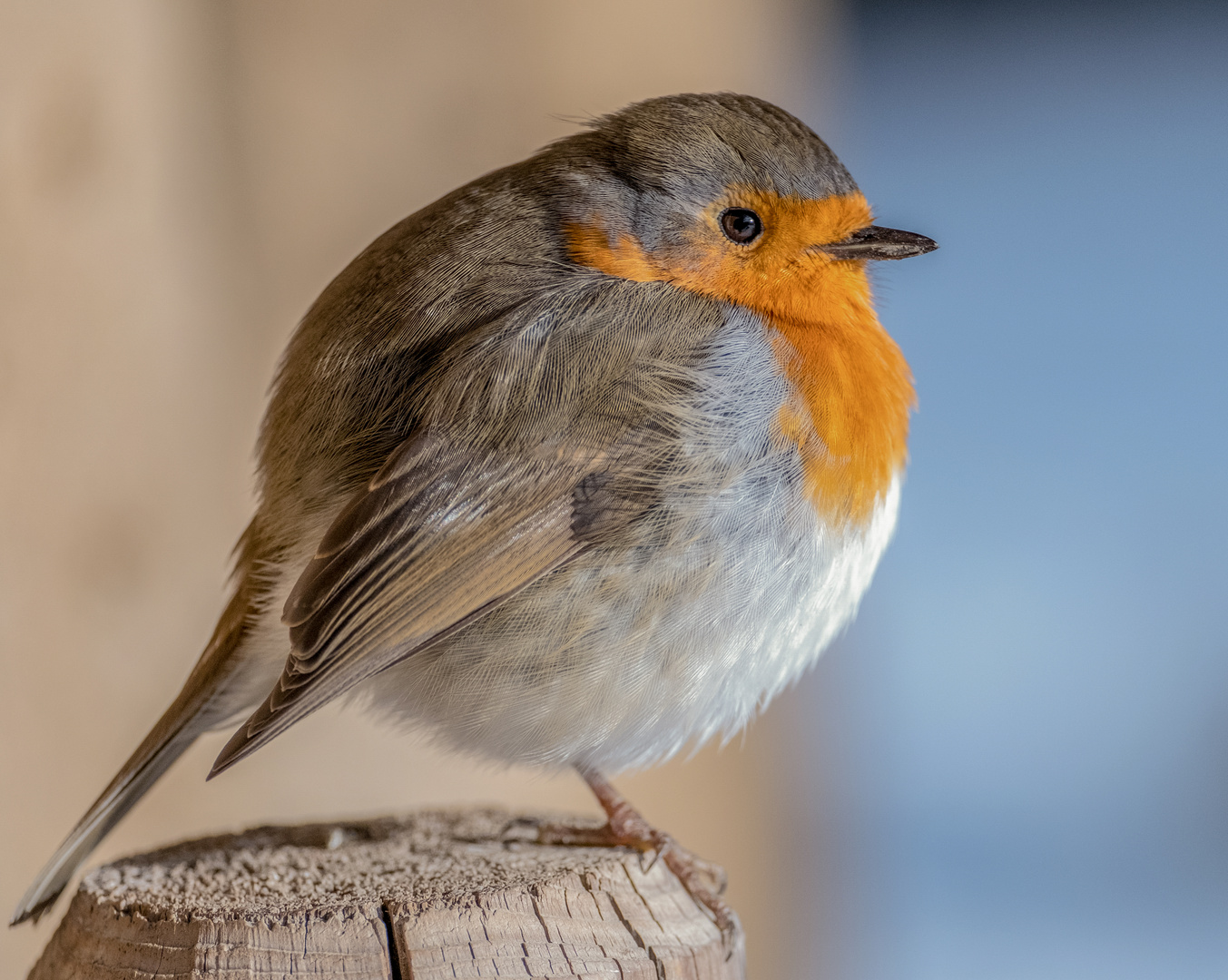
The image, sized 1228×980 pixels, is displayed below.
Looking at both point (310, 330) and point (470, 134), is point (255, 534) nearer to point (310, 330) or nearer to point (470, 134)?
point (310, 330)

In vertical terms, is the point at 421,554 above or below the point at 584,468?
below

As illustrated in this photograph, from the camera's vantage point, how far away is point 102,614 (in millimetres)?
2402

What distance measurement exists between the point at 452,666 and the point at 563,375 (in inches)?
15.7

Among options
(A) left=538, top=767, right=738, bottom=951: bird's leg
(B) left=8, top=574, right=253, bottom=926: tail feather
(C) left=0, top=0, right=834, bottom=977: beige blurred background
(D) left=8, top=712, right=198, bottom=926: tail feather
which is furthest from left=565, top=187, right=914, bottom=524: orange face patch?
(C) left=0, top=0, right=834, bottom=977: beige blurred background

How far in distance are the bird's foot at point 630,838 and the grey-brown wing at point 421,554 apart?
17.4 inches

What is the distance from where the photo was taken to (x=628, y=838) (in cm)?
175

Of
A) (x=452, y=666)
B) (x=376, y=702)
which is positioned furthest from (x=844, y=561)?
(x=376, y=702)

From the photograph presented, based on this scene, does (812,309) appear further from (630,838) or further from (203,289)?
(203,289)

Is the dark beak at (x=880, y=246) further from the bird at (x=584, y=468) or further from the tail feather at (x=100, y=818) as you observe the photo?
the tail feather at (x=100, y=818)

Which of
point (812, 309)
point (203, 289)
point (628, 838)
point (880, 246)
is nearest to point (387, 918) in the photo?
point (628, 838)

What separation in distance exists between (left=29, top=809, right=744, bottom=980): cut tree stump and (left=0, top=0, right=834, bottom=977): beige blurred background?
909mm

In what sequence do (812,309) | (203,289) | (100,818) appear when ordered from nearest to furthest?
1. (100,818)
2. (812,309)
3. (203,289)

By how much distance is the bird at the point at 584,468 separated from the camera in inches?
57.7

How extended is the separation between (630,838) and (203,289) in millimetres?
1669
